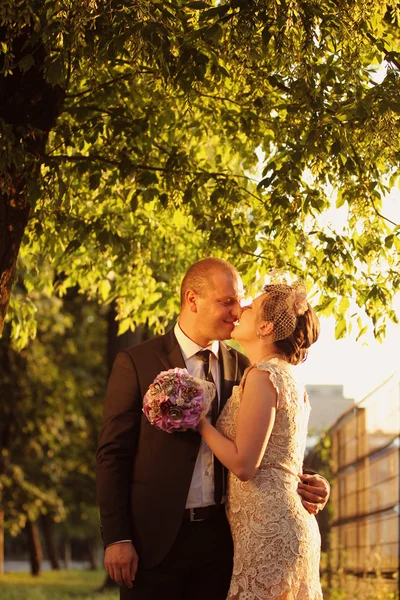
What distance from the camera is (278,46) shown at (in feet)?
20.7

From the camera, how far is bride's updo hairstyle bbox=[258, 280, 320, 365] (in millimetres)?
5621

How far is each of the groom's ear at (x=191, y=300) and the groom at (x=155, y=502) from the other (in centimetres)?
30

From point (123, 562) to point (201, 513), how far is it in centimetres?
49

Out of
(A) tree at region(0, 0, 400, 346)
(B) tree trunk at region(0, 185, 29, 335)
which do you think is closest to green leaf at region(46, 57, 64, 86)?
(A) tree at region(0, 0, 400, 346)

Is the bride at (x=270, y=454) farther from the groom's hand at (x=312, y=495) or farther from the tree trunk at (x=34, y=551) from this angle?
the tree trunk at (x=34, y=551)

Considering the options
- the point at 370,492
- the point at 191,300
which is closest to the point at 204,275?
the point at 191,300

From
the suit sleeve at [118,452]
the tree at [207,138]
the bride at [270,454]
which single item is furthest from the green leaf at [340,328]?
the suit sleeve at [118,452]

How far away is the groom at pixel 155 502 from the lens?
554cm

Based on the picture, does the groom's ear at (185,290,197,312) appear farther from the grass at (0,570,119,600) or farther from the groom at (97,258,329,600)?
the grass at (0,570,119,600)

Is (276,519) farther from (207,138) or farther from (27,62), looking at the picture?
(207,138)

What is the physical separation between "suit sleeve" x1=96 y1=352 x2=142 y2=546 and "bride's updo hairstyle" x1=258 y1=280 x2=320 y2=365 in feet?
2.61

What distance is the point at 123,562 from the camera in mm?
5477

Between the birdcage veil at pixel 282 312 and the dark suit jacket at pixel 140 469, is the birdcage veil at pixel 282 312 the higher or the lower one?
the higher one

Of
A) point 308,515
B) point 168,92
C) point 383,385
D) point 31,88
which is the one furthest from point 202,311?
point 383,385
